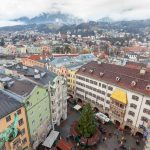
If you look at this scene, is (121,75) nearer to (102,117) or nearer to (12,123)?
(102,117)

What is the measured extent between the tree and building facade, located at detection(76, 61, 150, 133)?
1420cm

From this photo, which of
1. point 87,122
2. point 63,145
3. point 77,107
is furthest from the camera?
point 77,107

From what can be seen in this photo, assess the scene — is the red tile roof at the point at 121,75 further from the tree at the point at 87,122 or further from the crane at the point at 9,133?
the crane at the point at 9,133

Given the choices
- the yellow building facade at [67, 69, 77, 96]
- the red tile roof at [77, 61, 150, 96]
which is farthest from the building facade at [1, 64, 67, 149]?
the yellow building facade at [67, 69, 77, 96]

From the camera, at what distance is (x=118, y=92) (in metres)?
70.9

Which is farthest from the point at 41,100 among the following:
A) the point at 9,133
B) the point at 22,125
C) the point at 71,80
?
the point at 71,80

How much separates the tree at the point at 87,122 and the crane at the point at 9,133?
76.7ft

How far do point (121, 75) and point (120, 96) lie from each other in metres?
9.58

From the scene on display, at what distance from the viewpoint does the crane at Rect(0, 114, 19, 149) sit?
44.0 metres

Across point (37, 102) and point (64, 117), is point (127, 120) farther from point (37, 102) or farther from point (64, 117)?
point (37, 102)

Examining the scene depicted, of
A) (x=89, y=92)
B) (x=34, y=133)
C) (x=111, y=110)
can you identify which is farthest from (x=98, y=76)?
(x=34, y=133)

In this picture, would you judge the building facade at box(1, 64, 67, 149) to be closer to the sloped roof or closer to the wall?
the wall

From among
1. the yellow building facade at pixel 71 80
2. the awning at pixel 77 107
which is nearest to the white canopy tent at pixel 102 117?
the awning at pixel 77 107

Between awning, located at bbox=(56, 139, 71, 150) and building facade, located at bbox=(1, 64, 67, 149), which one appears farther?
awning, located at bbox=(56, 139, 71, 150)
